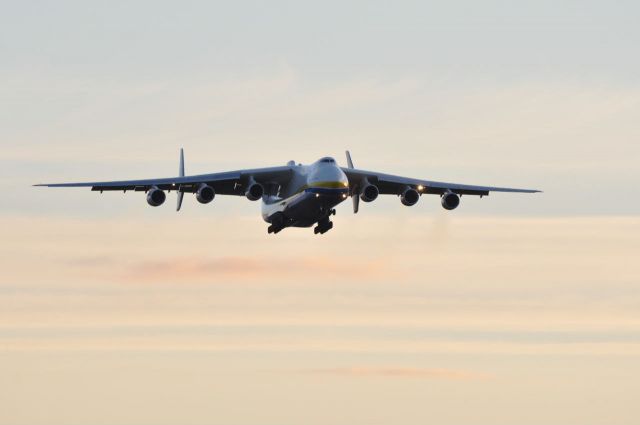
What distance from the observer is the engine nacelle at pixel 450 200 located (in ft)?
189

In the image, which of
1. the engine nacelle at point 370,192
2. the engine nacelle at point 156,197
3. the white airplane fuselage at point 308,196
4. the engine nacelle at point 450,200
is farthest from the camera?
the engine nacelle at point 450,200

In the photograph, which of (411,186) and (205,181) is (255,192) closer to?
(205,181)

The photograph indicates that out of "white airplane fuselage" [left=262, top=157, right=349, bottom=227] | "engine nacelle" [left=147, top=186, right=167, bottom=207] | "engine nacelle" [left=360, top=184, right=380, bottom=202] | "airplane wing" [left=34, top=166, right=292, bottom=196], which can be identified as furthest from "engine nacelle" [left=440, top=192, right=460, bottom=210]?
"engine nacelle" [left=147, top=186, right=167, bottom=207]

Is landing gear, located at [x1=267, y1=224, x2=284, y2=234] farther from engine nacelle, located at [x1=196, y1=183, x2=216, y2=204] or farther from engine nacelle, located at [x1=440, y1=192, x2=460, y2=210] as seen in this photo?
engine nacelle, located at [x1=440, y1=192, x2=460, y2=210]

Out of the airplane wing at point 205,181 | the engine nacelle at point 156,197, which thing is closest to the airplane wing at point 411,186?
the airplane wing at point 205,181

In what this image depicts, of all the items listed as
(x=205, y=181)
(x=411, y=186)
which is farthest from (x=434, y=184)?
(x=205, y=181)

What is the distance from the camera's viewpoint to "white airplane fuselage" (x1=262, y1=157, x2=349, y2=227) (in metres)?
51.2

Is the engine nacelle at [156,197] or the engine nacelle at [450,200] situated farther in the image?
the engine nacelle at [450,200]

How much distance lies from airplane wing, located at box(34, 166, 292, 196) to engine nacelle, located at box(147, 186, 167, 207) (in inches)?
29.2

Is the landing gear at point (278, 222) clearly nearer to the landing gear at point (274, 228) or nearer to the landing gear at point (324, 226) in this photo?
the landing gear at point (274, 228)

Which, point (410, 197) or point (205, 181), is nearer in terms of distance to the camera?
point (205, 181)

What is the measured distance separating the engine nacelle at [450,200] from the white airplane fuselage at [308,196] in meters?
5.44

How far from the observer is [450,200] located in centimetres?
5747

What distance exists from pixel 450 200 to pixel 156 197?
489 inches
